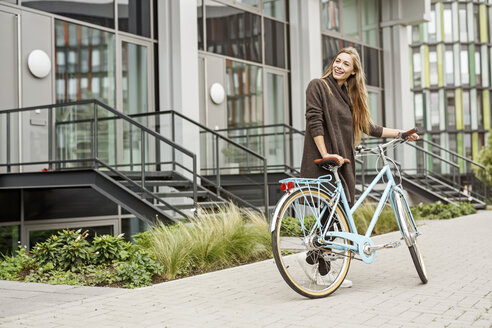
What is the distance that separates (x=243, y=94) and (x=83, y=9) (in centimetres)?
521

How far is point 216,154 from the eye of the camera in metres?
12.8

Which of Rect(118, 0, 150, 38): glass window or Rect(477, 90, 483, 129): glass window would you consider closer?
Rect(118, 0, 150, 38): glass window

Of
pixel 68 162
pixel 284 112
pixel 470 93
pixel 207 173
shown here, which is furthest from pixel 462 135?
pixel 68 162

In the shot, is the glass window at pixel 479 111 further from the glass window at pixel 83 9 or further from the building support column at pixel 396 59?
the glass window at pixel 83 9

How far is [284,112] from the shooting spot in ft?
60.5

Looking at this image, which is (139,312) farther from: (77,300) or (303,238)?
(303,238)

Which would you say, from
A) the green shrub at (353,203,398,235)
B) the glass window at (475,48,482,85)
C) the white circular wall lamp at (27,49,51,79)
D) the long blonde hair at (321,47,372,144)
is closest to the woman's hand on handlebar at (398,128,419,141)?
the long blonde hair at (321,47,372,144)

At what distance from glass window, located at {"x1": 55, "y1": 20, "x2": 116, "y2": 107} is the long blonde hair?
7762mm

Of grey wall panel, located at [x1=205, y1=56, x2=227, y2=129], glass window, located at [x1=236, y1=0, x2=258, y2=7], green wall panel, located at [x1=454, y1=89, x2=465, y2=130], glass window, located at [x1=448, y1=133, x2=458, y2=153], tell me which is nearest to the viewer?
grey wall panel, located at [x1=205, y1=56, x2=227, y2=129]

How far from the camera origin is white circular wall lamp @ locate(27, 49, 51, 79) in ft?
38.9

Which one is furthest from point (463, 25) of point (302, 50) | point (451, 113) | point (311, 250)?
point (311, 250)

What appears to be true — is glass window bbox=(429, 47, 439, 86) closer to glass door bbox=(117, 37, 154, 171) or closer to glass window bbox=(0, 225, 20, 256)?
glass door bbox=(117, 37, 154, 171)

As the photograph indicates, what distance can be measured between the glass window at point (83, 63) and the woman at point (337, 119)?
7757 millimetres

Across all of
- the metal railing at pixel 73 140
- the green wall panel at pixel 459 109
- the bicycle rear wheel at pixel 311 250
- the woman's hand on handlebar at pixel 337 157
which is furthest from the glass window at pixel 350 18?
the green wall panel at pixel 459 109
